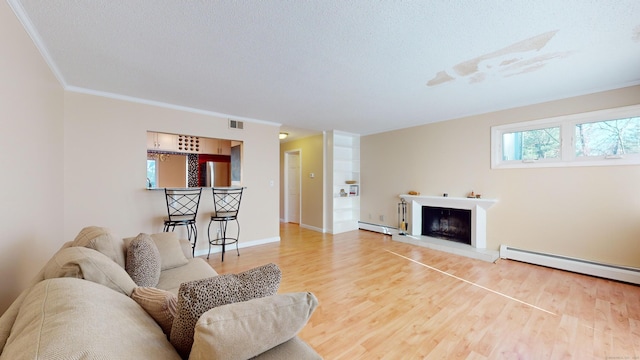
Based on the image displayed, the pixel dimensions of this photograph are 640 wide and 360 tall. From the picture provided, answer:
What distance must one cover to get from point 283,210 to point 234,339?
6500 millimetres

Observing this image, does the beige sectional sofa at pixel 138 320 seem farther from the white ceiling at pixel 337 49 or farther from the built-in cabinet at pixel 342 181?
the built-in cabinet at pixel 342 181

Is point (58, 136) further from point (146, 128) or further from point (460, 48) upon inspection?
point (460, 48)

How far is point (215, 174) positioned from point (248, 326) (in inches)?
149

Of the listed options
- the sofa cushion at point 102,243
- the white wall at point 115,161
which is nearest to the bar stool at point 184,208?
the white wall at point 115,161

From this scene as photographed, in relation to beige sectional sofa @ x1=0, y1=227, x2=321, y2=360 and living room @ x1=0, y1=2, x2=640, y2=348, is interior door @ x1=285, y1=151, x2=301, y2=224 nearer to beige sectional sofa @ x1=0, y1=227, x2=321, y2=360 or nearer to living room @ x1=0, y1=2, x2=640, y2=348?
living room @ x1=0, y1=2, x2=640, y2=348

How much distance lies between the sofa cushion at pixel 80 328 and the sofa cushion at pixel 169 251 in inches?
51.0

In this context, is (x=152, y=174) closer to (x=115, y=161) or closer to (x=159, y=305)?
(x=115, y=161)

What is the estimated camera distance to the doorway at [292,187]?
22.1 ft

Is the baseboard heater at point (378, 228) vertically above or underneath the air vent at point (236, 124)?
underneath

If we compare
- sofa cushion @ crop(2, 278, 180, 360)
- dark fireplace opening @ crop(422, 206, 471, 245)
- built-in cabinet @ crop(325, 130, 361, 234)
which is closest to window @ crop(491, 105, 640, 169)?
dark fireplace opening @ crop(422, 206, 471, 245)

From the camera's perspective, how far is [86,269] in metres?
1.04

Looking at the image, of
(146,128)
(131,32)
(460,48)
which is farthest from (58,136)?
(460,48)

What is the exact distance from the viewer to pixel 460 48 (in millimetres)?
2072

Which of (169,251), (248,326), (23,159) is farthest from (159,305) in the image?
(23,159)
